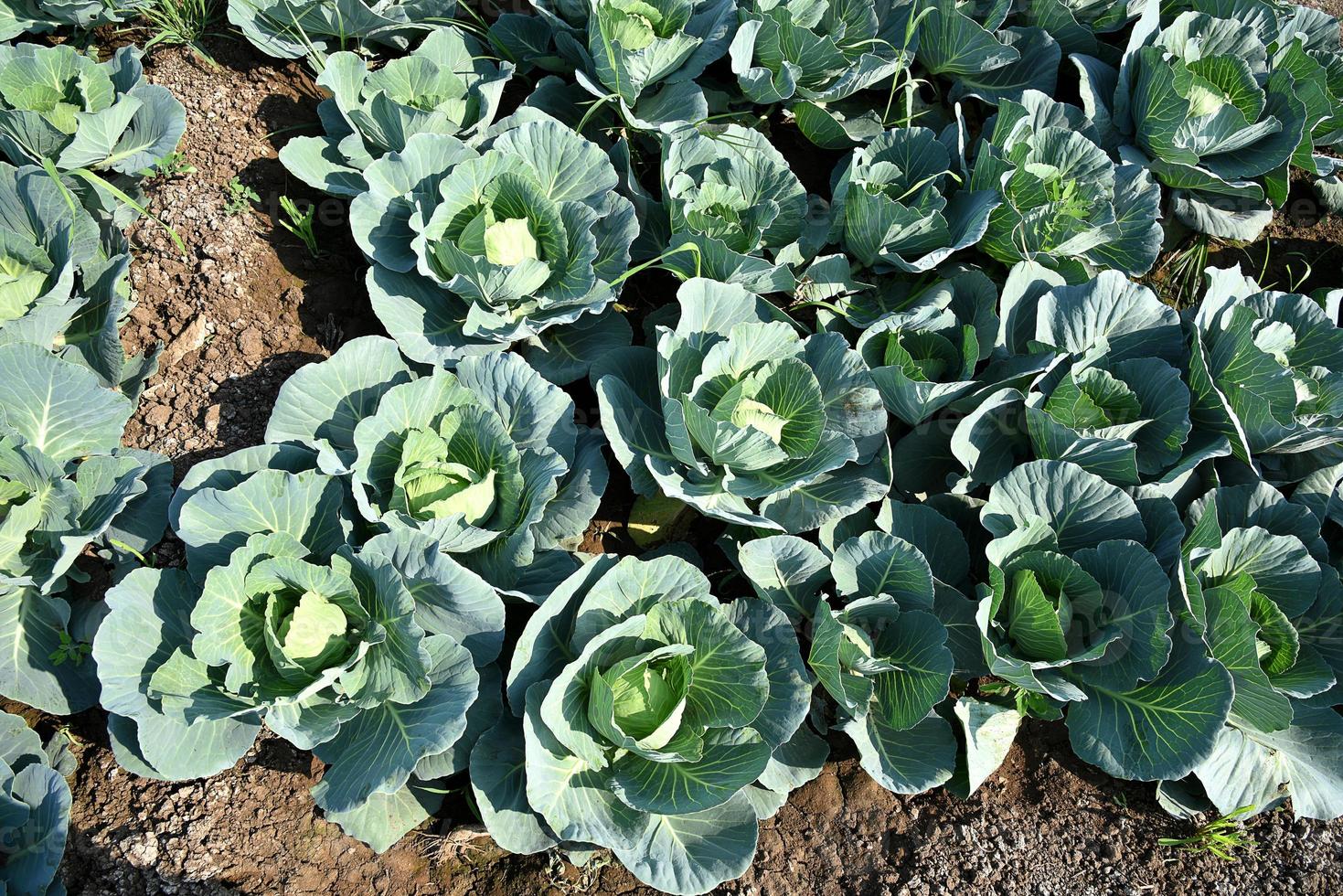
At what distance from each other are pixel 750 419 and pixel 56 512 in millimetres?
2315

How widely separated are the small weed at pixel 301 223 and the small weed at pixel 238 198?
12cm

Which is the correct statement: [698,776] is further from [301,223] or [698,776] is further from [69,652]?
[301,223]

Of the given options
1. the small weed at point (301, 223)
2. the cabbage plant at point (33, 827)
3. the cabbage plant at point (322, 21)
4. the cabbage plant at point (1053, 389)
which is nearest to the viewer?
the cabbage plant at point (33, 827)

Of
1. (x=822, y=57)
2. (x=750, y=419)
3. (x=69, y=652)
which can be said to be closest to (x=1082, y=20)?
(x=822, y=57)

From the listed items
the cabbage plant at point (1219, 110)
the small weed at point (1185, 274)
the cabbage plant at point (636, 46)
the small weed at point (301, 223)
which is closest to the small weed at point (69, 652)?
the small weed at point (301, 223)

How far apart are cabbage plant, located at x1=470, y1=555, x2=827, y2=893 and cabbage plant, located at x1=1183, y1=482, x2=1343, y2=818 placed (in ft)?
4.82

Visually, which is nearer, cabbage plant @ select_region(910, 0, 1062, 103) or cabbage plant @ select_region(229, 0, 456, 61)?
cabbage plant @ select_region(229, 0, 456, 61)

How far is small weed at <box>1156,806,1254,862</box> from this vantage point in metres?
3.13

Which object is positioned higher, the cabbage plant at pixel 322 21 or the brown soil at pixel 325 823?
the cabbage plant at pixel 322 21

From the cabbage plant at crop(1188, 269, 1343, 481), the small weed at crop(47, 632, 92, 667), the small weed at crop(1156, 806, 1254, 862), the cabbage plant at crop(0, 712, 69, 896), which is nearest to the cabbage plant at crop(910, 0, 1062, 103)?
the cabbage plant at crop(1188, 269, 1343, 481)

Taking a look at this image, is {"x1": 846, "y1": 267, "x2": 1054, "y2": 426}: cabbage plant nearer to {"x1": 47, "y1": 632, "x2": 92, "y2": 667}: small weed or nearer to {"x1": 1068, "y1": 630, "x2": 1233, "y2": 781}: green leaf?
{"x1": 1068, "y1": 630, "x2": 1233, "y2": 781}: green leaf

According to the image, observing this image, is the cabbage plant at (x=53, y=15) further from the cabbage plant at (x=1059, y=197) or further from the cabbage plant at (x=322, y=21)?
the cabbage plant at (x=1059, y=197)

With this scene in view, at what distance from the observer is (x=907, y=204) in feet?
13.1

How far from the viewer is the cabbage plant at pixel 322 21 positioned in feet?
12.8
